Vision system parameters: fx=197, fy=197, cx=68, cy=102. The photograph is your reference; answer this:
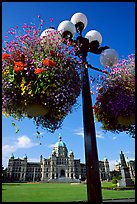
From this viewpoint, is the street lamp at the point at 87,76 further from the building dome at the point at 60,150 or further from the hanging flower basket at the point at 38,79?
the building dome at the point at 60,150

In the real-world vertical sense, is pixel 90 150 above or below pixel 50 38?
below

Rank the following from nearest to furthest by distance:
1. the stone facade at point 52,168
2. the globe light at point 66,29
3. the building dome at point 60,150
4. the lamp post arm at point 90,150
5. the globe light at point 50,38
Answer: the lamp post arm at point 90,150
the globe light at point 50,38
the globe light at point 66,29
the stone facade at point 52,168
the building dome at point 60,150

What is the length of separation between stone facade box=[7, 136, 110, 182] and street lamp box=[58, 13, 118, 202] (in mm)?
104569

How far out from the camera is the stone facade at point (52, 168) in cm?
10795

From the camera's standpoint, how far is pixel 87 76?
4094mm

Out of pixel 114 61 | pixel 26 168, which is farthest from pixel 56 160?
pixel 114 61

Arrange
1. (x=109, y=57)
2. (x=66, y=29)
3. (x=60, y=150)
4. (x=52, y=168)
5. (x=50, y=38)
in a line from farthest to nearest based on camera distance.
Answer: (x=60, y=150)
(x=52, y=168)
(x=109, y=57)
(x=66, y=29)
(x=50, y=38)

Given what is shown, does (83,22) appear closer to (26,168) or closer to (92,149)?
(92,149)

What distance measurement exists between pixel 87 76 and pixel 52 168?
362ft

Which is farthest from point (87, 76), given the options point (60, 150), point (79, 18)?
point (60, 150)

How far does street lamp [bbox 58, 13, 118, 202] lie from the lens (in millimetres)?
3229

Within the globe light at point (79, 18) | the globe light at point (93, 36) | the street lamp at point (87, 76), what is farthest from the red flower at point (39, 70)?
the globe light at point (79, 18)

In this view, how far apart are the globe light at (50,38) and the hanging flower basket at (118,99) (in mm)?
1300

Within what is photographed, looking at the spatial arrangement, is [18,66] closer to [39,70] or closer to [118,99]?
[39,70]
